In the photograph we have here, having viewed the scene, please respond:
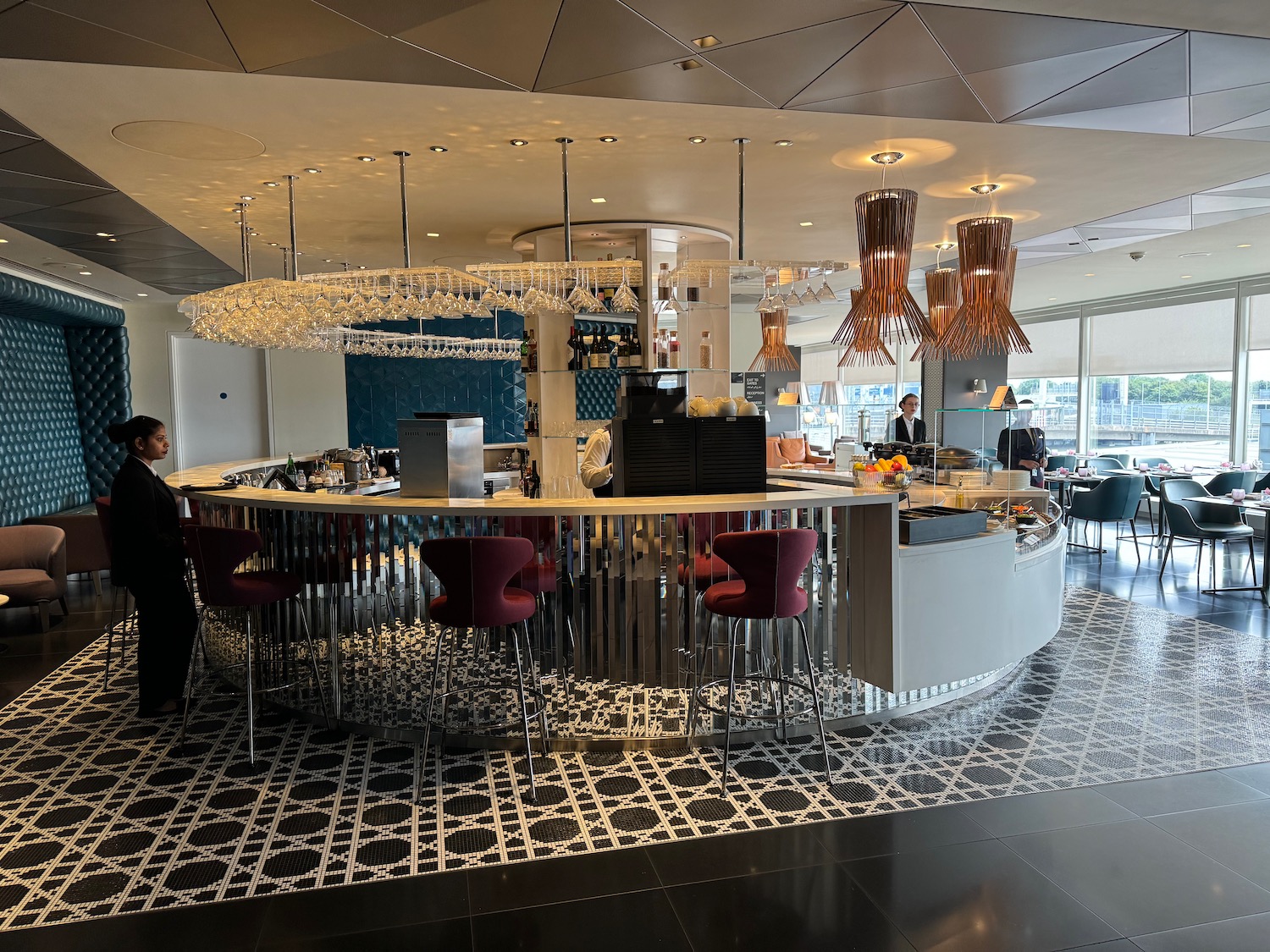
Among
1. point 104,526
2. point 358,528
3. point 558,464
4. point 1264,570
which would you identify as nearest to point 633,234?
point 558,464

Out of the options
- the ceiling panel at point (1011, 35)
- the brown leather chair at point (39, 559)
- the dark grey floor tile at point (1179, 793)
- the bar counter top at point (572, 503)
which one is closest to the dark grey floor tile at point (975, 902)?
the dark grey floor tile at point (1179, 793)

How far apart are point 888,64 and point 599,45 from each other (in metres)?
1.32

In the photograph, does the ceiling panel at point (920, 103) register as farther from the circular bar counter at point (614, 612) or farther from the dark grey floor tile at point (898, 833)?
the dark grey floor tile at point (898, 833)

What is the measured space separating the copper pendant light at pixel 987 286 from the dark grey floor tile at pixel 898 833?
359 centimetres

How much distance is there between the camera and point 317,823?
3.47 metres

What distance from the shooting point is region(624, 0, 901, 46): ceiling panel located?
3.08 m

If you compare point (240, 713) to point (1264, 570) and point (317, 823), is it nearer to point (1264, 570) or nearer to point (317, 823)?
point (317, 823)

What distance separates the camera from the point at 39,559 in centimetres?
702

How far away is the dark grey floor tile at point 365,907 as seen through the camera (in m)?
2.78

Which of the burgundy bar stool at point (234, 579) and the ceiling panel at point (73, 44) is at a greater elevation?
the ceiling panel at point (73, 44)

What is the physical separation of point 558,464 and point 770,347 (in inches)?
111

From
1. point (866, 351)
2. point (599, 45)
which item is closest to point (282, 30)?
point (599, 45)

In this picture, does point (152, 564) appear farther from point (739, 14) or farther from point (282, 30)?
point (739, 14)

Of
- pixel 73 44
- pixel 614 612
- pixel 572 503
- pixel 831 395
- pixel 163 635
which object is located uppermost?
pixel 73 44
